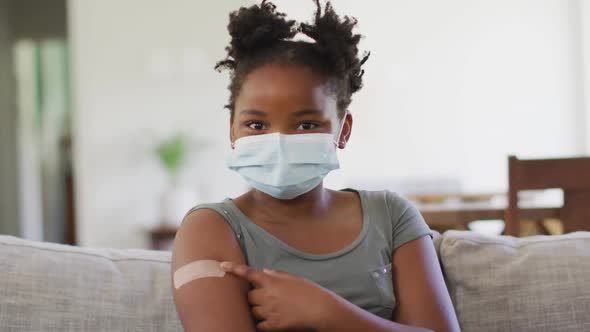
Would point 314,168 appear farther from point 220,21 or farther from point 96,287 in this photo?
point 220,21

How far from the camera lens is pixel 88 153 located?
196 inches

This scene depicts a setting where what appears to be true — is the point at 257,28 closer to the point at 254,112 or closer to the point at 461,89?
the point at 254,112

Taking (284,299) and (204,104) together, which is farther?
(204,104)

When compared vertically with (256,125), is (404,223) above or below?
below

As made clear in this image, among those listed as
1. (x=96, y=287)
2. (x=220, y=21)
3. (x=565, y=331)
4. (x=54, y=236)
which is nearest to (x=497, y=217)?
(x=565, y=331)

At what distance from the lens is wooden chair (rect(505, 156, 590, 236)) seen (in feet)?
7.11

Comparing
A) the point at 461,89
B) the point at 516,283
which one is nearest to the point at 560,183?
the point at 516,283

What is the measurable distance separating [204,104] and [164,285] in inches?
155

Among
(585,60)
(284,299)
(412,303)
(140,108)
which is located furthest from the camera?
(585,60)

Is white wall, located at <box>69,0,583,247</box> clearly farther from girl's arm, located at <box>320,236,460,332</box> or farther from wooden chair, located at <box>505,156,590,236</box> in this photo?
girl's arm, located at <box>320,236,460,332</box>

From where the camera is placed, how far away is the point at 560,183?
2.21 metres

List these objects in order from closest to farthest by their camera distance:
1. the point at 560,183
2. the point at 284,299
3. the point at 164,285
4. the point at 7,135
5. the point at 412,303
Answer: the point at 284,299, the point at 412,303, the point at 164,285, the point at 560,183, the point at 7,135

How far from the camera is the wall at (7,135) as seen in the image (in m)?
6.32

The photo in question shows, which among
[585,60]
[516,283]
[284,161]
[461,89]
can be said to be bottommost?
[516,283]
